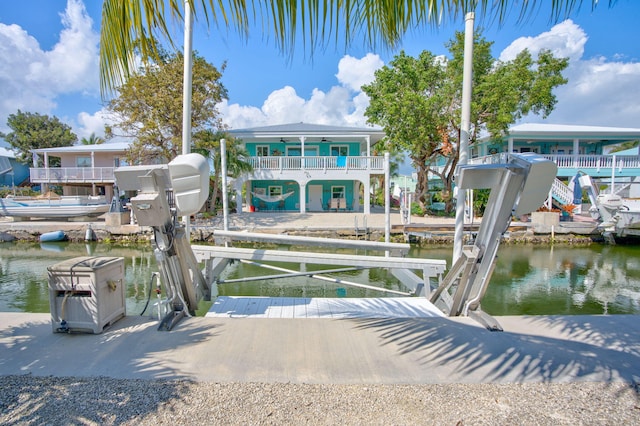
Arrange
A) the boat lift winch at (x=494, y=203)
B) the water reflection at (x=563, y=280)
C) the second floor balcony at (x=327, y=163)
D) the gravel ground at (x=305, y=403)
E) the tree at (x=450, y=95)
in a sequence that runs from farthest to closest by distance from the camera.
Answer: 1. the second floor balcony at (x=327, y=163)
2. the tree at (x=450, y=95)
3. the water reflection at (x=563, y=280)
4. the boat lift winch at (x=494, y=203)
5. the gravel ground at (x=305, y=403)

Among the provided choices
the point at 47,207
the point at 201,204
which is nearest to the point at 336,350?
the point at 201,204

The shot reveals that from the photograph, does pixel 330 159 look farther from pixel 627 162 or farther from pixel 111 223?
pixel 627 162

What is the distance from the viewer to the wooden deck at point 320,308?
4.58 m

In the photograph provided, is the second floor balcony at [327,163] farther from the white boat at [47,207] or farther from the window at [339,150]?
the white boat at [47,207]

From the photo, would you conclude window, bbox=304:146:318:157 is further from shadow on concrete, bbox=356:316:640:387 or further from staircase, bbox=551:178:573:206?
shadow on concrete, bbox=356:316:640:387

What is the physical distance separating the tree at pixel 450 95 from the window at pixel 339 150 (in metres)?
3.78

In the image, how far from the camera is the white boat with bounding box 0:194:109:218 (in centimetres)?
1772

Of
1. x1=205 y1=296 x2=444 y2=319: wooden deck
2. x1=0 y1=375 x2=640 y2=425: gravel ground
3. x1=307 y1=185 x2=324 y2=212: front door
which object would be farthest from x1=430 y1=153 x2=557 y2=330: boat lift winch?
x1=307 y1=185 x2=324 y2=212: front door

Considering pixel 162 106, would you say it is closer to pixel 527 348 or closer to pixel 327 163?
pixel 327 163

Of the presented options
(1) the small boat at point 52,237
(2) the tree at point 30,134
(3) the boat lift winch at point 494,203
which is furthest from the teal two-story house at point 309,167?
(2) the tree at point 30,134

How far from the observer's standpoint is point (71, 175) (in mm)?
21781

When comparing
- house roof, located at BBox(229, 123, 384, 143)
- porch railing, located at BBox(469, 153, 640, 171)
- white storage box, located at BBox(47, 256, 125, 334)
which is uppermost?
house roof, located at BBox(229, 123, 384, 143)

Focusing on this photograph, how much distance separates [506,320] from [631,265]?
1041cm

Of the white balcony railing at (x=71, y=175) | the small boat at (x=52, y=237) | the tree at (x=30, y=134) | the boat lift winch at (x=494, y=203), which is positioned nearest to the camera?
the boat lift winch at (x=494, y=203)
